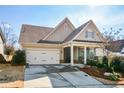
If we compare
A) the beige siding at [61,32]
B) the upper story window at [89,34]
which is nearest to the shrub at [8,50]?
the beige siding at [61,32]

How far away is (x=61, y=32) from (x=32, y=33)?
3407 millimetres

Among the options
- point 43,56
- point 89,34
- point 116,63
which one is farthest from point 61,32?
point 116,63

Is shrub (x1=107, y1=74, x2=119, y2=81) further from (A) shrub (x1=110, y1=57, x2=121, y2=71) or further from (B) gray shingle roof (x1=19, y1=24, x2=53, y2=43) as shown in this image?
(B) gray shingle roof (x1=19, y1=24, x2=53, y2=43)

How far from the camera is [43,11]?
18.0m

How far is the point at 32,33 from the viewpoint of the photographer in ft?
76.8

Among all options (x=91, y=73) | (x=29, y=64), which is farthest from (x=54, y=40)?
(x=91, y=73)

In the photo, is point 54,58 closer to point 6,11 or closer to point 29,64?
point 29,64

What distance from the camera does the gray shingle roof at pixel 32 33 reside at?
22.2m

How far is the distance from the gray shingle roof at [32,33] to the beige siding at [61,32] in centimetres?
137

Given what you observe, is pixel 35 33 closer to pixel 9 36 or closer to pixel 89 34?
pixel 89 34

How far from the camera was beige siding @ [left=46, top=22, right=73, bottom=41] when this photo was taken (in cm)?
2309

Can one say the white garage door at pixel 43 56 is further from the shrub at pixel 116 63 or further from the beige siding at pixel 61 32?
the shrub at pixel 116 63

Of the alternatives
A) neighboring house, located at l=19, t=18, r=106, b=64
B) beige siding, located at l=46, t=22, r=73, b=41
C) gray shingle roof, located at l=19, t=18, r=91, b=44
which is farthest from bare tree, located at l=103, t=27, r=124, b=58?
beige siding, located at l=46, t=22, r=73, b=41
